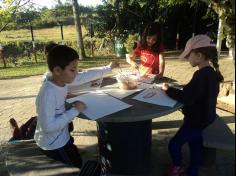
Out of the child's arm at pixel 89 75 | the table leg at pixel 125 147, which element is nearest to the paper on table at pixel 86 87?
the child's arm at pixel 89 75

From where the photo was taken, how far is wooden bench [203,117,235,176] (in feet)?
10.7

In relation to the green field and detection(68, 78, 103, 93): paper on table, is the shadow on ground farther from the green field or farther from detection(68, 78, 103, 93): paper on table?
the green field

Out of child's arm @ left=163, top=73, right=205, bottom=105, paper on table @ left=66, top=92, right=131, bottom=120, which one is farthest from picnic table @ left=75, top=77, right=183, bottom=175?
child's arm @ left=163, top=73, right=205, bottom=105

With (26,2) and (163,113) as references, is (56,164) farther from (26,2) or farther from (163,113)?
(26,2)

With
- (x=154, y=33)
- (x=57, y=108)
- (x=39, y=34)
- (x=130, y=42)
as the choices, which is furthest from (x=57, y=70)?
(x=39, y=34)

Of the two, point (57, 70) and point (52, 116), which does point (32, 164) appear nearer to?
point (52, 116)

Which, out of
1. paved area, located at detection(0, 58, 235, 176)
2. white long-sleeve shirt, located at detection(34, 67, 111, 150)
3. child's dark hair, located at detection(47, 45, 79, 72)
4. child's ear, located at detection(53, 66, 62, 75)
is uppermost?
child's dark hair, located at detection(47, 45, 79, 72)

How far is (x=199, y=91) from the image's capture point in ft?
9.91

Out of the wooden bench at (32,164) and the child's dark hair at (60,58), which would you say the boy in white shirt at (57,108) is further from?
the wooden bench at (32,164)

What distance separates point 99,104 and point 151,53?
1979 millimetres

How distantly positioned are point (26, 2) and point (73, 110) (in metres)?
11.0

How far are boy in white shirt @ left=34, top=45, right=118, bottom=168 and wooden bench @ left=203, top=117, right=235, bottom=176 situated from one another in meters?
1.25

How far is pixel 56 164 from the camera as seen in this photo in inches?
116

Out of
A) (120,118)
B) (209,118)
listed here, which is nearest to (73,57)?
(120,118)
